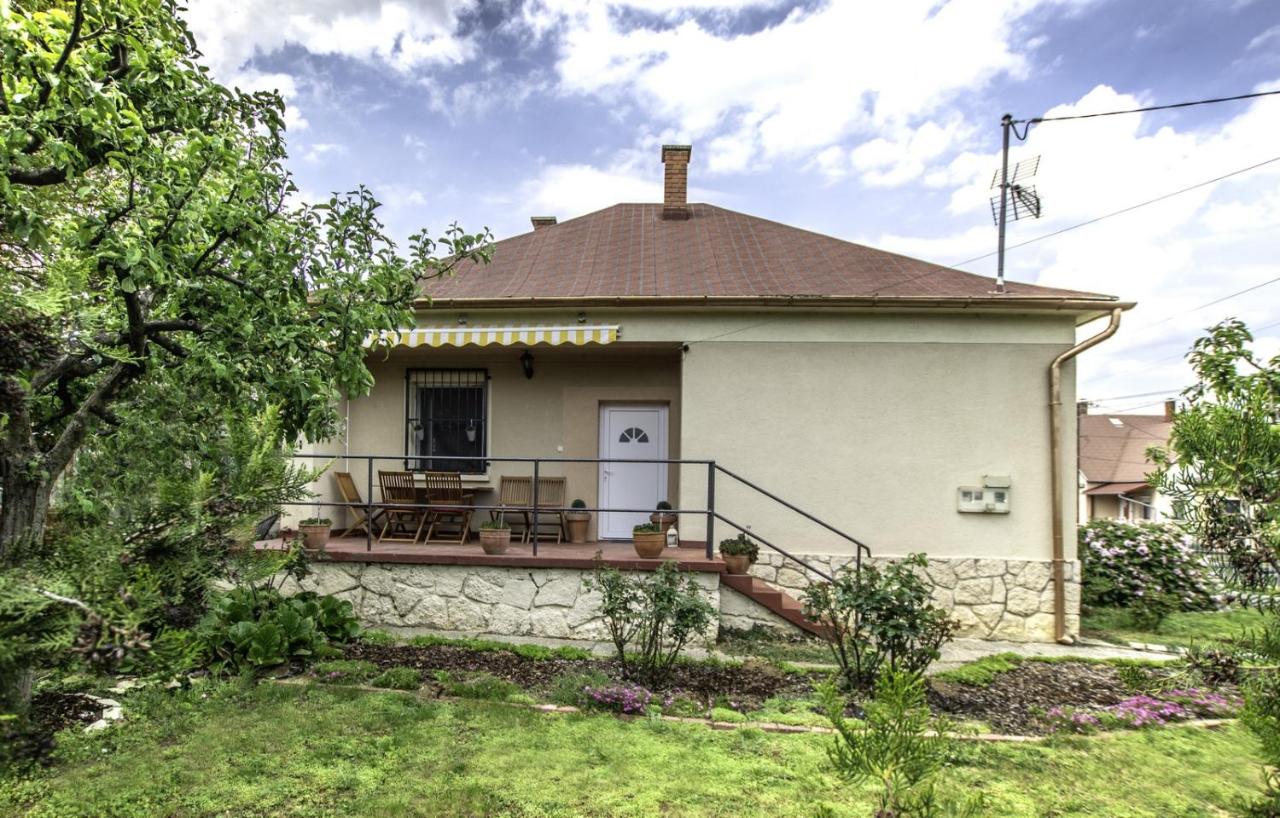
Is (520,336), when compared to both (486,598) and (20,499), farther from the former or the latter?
(20,499)

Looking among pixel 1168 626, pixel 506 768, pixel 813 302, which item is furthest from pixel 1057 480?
pixel 506 768

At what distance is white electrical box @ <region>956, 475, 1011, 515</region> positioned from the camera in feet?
30.3

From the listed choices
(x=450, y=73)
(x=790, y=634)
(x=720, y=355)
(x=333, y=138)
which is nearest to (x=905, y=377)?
(x=720, y=355)

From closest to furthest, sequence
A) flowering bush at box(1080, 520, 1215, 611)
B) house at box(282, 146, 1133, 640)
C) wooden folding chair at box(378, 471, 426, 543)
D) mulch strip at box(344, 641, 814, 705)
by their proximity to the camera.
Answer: mulch strip at box(344, 641, 814, 705)
house at box(282, 146, 1133, 640)
wooden folding chair at box(378, 471, 426, 543)
flowering bush at box(1080, 520, 1215, 611)

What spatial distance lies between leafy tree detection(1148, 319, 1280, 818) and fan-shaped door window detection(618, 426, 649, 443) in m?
8.59

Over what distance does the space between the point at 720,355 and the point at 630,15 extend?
21.9 feet

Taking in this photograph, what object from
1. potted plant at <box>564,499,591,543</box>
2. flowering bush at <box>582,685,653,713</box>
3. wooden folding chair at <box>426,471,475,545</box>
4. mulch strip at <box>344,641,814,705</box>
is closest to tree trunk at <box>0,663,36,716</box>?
flowering bush at <box>582,685,653,713</box>

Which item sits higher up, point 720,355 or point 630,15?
point 630,15

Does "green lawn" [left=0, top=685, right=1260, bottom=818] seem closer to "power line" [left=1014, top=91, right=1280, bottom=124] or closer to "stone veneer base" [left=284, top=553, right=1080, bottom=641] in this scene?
"stone veneer base" [left=284, top=553, right=1080, bottom=641]

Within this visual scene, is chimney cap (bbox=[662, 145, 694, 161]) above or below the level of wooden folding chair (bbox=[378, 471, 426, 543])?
above

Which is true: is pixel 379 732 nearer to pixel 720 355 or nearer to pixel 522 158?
pixel 720 355

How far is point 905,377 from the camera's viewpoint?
943cm

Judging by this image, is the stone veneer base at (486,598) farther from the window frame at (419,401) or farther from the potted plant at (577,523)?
the window frame at (419,401)

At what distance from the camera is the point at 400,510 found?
32.9ft
